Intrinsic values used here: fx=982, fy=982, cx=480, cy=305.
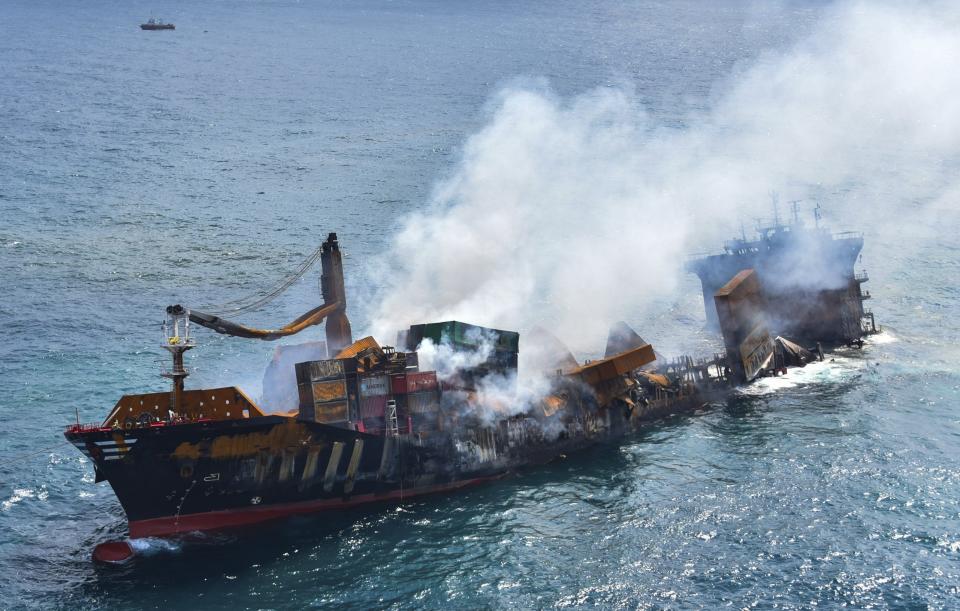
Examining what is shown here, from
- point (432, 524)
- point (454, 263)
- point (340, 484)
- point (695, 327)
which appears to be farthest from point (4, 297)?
point (695, 327)

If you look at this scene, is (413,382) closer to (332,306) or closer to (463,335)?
(463,335)

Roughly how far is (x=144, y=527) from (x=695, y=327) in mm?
69276

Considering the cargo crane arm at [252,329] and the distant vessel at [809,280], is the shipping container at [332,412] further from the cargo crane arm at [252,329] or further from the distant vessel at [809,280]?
the distant vessel at [809,280]

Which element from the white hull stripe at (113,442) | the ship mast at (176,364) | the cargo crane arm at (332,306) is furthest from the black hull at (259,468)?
the cargo crane arm at (332,306)

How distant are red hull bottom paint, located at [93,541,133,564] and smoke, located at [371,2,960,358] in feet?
109

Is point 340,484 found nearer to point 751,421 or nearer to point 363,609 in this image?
point 363,609

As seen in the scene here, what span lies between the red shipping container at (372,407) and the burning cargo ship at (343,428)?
9 centimetres

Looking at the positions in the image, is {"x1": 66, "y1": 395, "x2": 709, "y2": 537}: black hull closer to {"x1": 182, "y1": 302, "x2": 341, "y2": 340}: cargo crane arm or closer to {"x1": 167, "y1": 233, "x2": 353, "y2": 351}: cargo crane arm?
{"x1": 182, "y1": 302, "x2": 341, "y2": 340}: cargo crane arm

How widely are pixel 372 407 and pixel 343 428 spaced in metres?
3.39

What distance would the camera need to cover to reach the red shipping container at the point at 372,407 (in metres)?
71.8

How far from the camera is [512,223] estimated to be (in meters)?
128

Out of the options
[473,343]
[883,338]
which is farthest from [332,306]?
[883,338]

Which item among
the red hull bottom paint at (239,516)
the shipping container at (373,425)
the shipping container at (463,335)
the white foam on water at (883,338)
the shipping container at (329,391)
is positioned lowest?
the red hull bottom paint at (239,516)

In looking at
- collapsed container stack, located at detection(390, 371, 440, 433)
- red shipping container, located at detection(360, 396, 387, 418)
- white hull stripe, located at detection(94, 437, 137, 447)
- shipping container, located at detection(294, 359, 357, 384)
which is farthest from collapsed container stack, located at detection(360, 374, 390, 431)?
white hull stripe, located at detection(94, 437, 137, 447)
